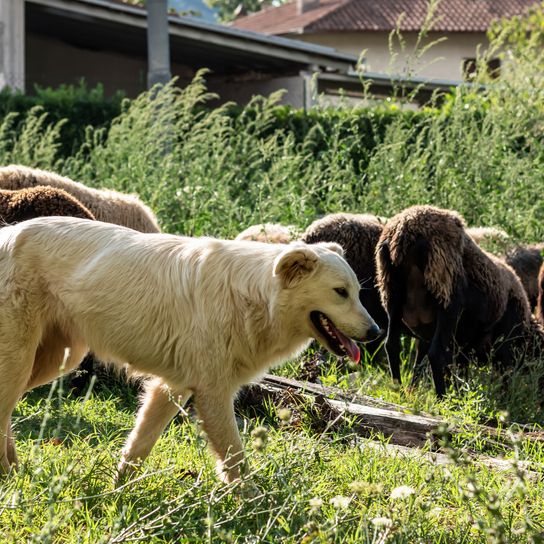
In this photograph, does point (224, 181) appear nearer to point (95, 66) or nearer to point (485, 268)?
point (485, 268)

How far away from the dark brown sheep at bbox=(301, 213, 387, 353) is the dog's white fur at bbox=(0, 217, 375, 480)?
3.33m

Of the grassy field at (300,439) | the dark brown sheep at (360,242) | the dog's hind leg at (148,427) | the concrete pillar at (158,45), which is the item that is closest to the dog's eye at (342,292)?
the grassy field at (300,439)

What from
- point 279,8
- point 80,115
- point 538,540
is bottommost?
point 538,540

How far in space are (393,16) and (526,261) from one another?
3233 centimetres

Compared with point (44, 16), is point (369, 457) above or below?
below

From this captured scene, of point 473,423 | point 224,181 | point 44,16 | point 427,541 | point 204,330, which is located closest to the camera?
point 427,541

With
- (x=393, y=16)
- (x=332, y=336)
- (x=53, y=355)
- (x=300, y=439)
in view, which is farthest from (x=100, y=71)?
(x=300, y=439)

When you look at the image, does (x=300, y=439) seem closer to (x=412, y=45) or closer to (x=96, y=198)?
(x=96, y=198)

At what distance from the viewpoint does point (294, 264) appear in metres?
5.00

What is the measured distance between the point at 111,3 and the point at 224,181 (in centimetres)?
952

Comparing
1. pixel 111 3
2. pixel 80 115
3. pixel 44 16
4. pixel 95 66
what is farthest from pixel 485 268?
pixel 95 66

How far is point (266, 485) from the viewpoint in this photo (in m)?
4.59

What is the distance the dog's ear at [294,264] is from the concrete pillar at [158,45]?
31.9 feet

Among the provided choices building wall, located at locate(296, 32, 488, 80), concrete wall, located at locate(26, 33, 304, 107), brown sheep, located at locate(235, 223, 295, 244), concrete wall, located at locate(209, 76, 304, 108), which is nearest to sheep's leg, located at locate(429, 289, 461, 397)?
brown sheep, located at locate(235, 223, 295, 244)
